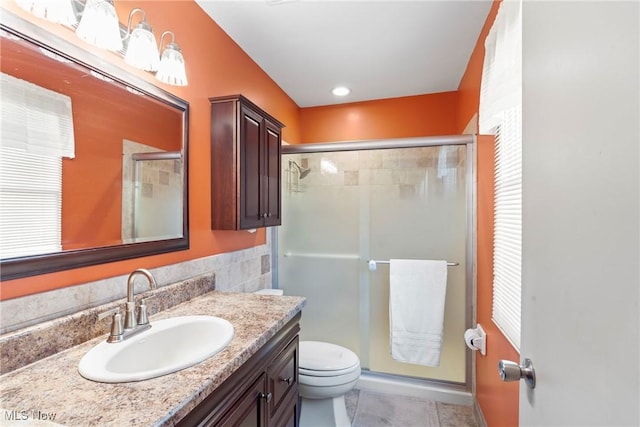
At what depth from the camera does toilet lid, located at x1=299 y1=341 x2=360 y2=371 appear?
179 centimetres

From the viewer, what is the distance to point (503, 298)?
1.49 meters

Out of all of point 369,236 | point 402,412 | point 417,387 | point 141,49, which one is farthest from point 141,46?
point 417,387

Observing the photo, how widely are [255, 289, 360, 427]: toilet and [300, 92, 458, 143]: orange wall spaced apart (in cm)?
210

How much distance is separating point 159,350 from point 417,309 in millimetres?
1710

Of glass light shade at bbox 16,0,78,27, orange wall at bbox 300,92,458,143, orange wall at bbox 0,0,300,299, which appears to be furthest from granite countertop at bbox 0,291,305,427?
orange wall at bbox 300,92,458,143

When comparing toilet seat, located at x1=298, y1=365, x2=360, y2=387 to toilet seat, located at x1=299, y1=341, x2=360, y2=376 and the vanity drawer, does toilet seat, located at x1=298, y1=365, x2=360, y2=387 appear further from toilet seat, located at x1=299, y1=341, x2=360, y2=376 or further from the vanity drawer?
the vanity drawer

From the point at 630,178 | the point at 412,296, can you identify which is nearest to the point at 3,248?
the point at 630,178

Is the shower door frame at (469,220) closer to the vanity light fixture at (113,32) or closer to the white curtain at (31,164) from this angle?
the vanity light fixture at (113,32)

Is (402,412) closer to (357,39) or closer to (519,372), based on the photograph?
(519,372)

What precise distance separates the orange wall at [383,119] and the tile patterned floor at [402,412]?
228cm

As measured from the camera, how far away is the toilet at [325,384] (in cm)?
175

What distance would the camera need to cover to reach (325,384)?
68.4 inches

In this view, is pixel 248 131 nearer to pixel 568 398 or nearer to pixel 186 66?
pixel 186 66

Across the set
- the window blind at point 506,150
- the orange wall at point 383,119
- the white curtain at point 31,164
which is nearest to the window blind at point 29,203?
the white curtain at point 31,164
